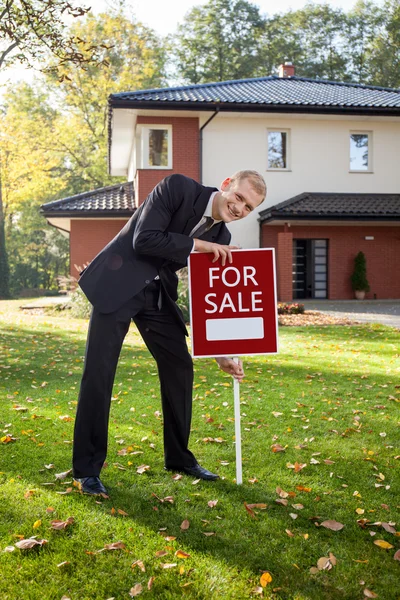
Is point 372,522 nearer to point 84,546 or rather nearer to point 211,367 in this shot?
point 84,546

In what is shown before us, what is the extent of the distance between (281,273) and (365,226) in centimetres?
410

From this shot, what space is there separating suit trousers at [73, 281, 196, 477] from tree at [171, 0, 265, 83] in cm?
4331

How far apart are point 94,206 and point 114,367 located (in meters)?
19.5

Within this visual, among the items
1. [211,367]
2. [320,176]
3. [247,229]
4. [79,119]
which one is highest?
[79,119]

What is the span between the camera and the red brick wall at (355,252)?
2270 centimetres

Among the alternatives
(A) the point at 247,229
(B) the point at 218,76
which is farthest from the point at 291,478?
(B) the point at 218,76

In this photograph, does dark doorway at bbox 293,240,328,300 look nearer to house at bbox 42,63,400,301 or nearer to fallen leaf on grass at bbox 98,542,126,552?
house at bbox 42,63,400,301

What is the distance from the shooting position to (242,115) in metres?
22.0

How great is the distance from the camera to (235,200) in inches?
147

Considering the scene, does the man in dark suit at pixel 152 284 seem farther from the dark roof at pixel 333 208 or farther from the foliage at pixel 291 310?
the dark roof at pixel 333 208

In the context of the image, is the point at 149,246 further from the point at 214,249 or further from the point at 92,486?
the point at 92,486

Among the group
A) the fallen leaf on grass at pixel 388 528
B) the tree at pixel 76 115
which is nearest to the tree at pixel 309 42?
the tree at pixel 76 115

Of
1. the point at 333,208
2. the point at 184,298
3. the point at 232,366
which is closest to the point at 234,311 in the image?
the point at 232,366

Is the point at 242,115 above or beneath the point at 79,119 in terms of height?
beneath
